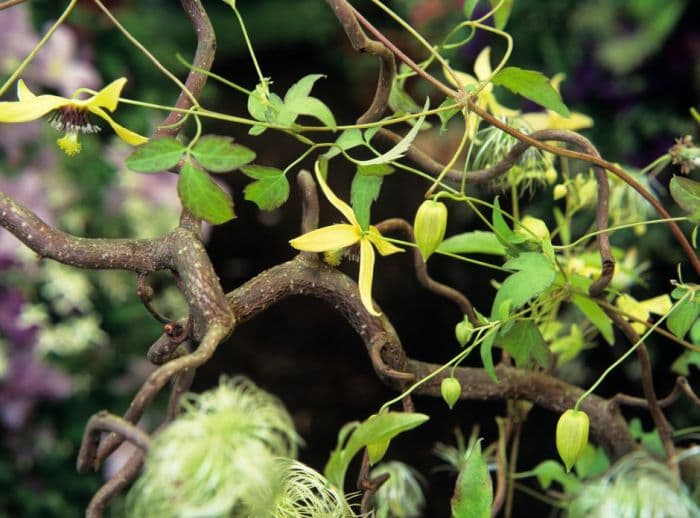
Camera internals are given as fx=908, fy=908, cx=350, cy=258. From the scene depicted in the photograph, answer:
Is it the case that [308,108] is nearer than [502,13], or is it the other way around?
[308,108]

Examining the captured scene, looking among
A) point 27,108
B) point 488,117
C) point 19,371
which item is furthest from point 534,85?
point 19,371

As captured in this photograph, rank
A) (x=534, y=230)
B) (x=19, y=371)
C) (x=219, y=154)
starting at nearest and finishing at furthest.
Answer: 1. (x=219, y=154)
2. (x=534, y=230)
3. (x=19, y=371)

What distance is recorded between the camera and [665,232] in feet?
5.65

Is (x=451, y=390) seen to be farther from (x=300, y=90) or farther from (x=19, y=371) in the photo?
(x=19, y=371)

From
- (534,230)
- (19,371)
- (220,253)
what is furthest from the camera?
(220,253)

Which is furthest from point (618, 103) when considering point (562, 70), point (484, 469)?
point (484, 469)

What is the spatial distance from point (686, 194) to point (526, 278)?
0.10 m

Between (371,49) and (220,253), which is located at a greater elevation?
(371,49)

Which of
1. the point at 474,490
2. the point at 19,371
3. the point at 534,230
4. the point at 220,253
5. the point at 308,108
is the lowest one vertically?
the point at 220,253

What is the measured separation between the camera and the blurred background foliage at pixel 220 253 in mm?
1389

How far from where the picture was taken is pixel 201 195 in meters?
0.40

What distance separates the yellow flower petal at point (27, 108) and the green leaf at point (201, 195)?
0.23 ft

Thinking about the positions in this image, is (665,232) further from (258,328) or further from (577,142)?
(577,142)

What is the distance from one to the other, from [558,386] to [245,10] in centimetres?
371
